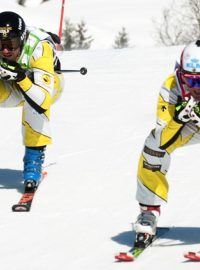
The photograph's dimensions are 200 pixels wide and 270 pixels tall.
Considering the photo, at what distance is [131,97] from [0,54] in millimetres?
5508

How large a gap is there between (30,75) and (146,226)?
7.89 ft

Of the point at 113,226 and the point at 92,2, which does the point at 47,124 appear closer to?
the point at 113,226

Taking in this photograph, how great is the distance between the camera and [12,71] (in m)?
7.60

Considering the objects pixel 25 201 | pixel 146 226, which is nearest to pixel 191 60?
pixel 146 226

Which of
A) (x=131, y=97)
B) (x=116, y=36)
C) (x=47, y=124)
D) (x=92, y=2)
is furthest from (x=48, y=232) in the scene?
(x=92, y=2)

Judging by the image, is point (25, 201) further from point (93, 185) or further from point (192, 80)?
point (192, 80)

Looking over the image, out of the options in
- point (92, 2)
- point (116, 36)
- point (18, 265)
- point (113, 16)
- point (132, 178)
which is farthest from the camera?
point (92, 2)

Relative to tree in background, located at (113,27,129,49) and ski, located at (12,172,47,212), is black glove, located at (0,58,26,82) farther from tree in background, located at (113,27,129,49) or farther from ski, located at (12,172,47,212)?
tree in background, located at (113,27,129,49)

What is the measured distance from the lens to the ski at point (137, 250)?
5859 millimetres

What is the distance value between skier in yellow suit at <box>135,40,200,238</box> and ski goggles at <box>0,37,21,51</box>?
6.46ft

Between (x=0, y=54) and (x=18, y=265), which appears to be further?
(x=0, y=54)

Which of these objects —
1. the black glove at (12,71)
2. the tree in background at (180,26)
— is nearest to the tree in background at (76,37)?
the tree in background at (180,26)

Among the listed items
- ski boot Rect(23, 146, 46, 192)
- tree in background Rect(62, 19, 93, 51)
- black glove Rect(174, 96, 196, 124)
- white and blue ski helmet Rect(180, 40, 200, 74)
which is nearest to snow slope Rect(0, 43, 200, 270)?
ski boot Rect(23, 146, 46, 192)

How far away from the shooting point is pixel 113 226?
693cm
